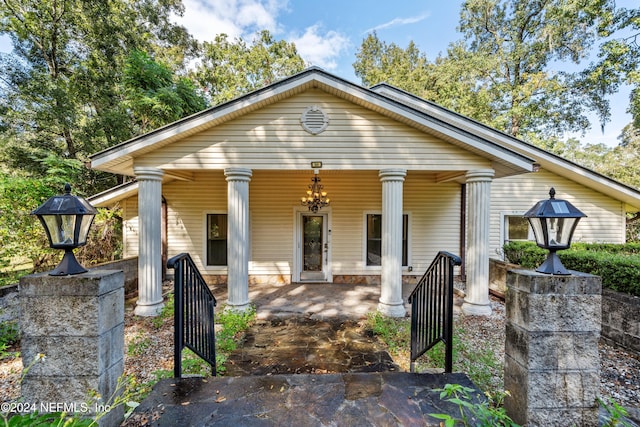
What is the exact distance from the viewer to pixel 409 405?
207 centimetres

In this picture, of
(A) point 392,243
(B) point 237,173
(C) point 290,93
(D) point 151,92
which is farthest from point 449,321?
(D) point 151,92

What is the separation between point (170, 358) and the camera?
3.70 metres

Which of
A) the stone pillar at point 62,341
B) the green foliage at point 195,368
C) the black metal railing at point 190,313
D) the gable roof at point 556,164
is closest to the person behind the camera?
the stone pillar at point 62,341

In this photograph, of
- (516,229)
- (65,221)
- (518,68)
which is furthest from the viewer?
(518,68)

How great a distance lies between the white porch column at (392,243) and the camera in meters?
5.20

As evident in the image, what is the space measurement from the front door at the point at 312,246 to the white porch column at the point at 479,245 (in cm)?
373

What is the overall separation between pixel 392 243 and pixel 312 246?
9.75 feet

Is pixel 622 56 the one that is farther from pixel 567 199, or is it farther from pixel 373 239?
pixel 373 239

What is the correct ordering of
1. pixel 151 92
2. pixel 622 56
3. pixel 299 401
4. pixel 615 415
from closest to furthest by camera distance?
pixel 615 415 → pixel 299 401 → pixel 151 92 → pixel 622 56

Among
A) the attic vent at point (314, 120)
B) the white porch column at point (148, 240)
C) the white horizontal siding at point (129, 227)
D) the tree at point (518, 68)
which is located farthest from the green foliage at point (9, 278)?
the tree at point (518, 68)

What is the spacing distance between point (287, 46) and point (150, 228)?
18.3 m

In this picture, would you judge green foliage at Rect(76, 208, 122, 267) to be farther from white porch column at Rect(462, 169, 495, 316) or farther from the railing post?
white porch column at Rect(462, 169, 495, 316)

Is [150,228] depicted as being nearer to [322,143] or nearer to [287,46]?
[322,143]

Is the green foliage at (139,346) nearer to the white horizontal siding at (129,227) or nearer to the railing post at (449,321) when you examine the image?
the railing post at (449,321)
